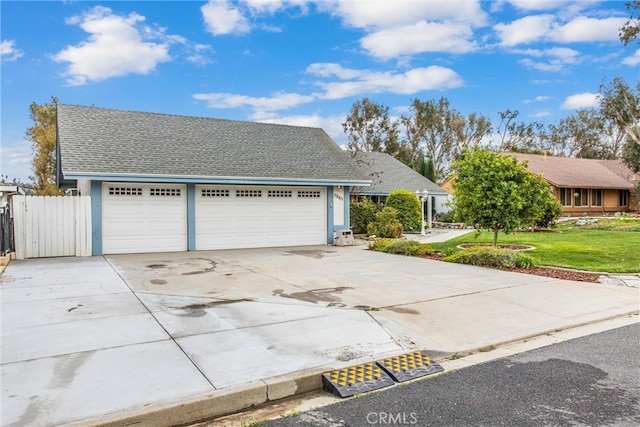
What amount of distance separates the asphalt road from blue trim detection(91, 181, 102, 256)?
11.5m

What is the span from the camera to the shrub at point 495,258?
10.6 m

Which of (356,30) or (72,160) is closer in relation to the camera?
(72,160)

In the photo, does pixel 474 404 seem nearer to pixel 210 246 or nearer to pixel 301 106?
pixel 210 246

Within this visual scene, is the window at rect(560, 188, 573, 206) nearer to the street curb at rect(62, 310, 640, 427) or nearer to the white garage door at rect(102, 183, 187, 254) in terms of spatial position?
the white garage door at rect(102, 183, 187, 254)

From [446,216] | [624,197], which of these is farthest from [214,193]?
[624,197]

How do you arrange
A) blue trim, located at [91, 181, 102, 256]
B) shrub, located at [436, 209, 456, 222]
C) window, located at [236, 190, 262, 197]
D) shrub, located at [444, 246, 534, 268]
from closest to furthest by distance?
shrub, located at [444, 246, 534, 268], blue trim, located at [91, 181, 102, 256], window, located at [236, 190, 262, 197], shrub, located at [436, 209, 456, 222]

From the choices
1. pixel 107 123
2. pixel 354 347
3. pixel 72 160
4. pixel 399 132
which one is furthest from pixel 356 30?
pixel 399 132

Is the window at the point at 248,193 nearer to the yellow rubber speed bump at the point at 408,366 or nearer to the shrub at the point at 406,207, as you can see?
the shrub at the point at 406,207

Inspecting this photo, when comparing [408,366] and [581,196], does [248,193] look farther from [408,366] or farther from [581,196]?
[581,196]

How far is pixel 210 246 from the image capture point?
1504cm

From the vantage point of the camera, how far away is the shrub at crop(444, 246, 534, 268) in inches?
419

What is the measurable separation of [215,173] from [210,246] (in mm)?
2536

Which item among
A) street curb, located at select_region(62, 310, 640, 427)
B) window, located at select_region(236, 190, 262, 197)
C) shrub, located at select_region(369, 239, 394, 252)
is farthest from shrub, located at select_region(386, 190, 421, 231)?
street curb, located at select_region(62, 310, 640, 427)

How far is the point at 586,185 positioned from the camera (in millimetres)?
32781
